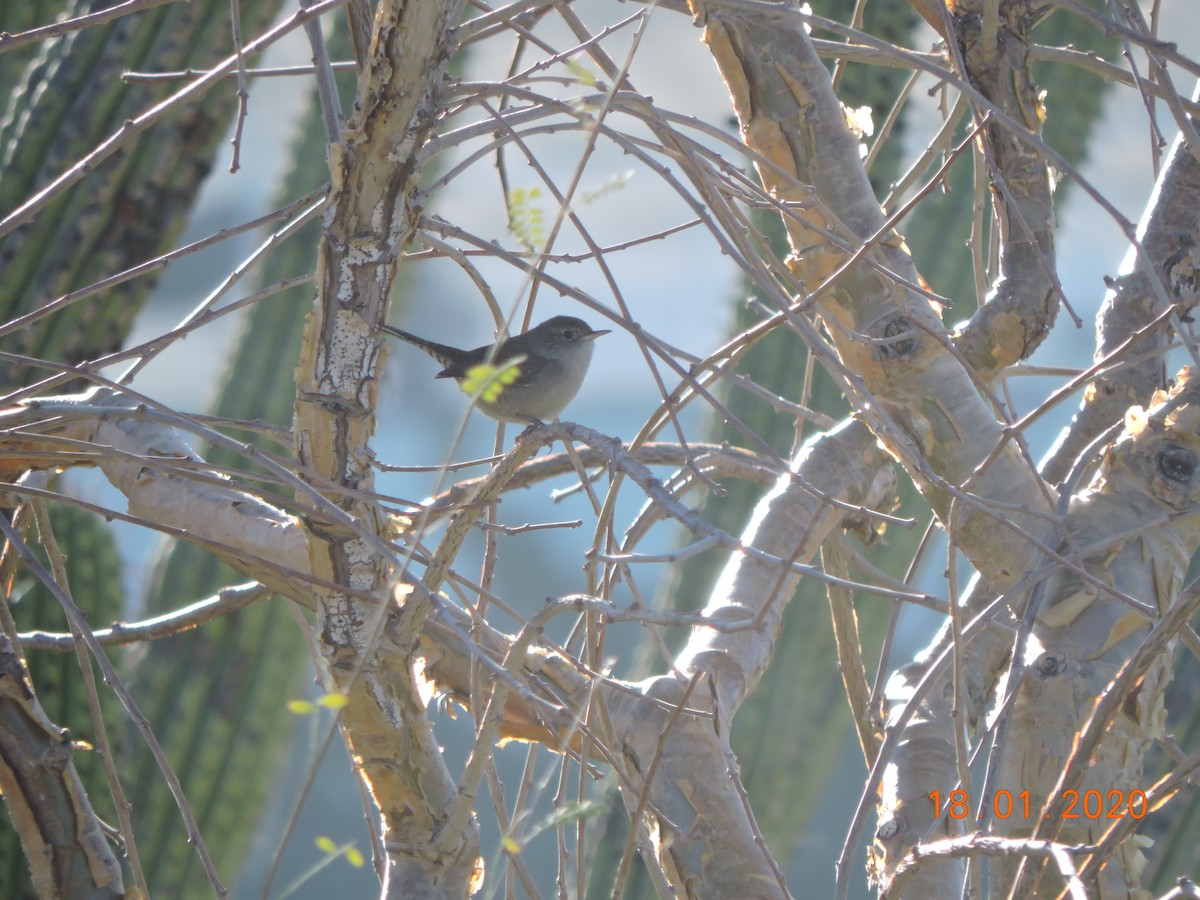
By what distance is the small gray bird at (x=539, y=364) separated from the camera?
11.2ft

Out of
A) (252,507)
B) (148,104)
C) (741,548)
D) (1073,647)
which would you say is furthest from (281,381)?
(741,548)

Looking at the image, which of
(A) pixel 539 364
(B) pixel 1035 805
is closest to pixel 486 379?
(B) pixel 1035 805

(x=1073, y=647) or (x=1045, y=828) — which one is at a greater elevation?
(x=1073, y=647)

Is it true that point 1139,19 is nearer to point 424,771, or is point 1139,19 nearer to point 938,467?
point 938,467

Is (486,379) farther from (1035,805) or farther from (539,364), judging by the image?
(539,364)

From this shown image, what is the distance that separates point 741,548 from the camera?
0.97 metres

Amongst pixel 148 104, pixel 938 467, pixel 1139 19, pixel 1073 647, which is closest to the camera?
pixel 1139 19

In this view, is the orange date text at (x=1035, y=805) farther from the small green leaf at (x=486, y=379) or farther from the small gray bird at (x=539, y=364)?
the small gray bird at (x=539, y=364)

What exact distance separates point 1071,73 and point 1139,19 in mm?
3951

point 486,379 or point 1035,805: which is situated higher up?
point 486,379

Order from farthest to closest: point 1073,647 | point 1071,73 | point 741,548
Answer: point 1071,73, point 1073,647, point 741,548

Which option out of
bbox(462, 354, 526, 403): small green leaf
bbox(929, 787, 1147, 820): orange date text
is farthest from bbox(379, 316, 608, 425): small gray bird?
bbox(462, 354, 526, 403): small green leaf

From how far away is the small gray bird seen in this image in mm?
3420

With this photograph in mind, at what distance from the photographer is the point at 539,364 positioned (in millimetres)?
3512
